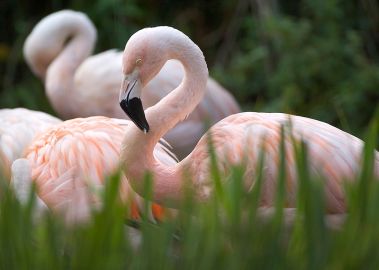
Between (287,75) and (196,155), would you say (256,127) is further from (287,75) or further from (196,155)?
(287,75)

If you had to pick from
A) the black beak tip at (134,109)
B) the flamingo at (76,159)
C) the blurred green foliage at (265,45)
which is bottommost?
the blurred green foliage at (265,45)

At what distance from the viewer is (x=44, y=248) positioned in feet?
7.64

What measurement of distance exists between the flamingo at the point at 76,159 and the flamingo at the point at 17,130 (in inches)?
4.7

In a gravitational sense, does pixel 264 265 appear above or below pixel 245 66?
above

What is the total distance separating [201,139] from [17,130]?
126cm

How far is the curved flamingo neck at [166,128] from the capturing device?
3.67 meters

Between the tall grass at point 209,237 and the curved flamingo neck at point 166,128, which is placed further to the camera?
the curved flamingo neck at point 166,128

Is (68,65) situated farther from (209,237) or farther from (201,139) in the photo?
(209,237)

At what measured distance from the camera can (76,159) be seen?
403cm

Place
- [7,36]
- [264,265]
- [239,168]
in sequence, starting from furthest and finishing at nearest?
[7,36] < [239,168] < [264,265]

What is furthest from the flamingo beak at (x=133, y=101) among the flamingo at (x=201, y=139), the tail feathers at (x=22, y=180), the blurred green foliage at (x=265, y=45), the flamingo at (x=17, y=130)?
the blurred green foliage at (x=265, y=45)

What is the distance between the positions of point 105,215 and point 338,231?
55 centimetres

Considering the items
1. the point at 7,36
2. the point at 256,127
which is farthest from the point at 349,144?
the point at 7,36

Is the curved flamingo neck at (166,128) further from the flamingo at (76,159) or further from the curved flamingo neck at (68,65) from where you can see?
the curved flamingo neck at (68,65)
